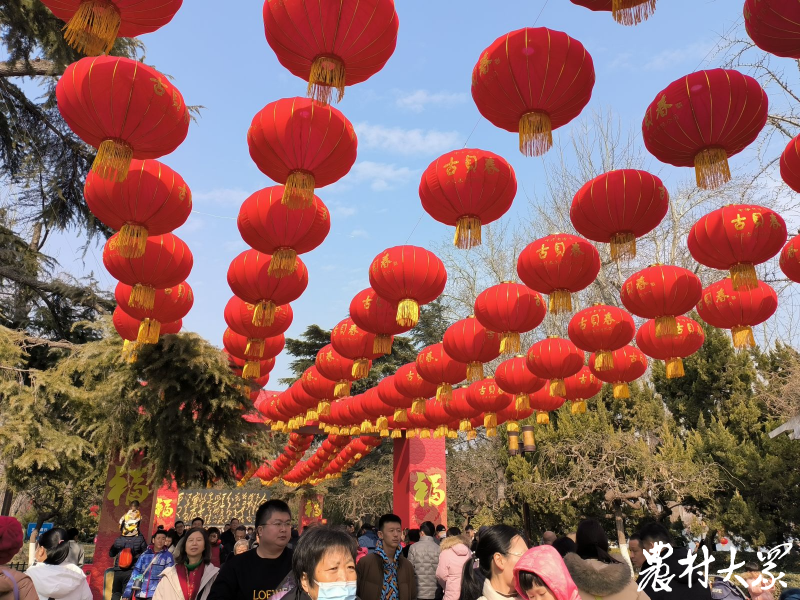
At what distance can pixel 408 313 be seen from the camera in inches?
252

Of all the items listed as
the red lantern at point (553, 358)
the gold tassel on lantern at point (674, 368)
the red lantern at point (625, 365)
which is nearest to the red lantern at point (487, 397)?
the red lantern at point (553, 358)

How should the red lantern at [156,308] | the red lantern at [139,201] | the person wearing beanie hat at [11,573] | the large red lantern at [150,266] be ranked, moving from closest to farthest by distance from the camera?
the person wearing beanie hat at [11,573]
the red lantern at [139,201]
the large red lantern at [150,266]
the red lantern at [156,308]

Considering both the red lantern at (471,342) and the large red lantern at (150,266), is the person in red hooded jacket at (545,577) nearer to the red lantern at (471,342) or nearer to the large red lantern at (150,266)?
the large red lantern at (150,266)

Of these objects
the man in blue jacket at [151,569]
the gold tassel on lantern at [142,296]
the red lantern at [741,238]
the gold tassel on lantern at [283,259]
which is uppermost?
the red lantern at [741,238]

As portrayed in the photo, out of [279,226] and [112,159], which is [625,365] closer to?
[279,226]

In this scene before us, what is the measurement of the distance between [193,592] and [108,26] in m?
3.44

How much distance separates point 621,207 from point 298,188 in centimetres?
280

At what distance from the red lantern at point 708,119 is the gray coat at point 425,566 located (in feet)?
12.9

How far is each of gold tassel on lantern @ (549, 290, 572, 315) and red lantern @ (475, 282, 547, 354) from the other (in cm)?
66

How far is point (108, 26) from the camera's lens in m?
3.69

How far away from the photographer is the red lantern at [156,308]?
702 cm

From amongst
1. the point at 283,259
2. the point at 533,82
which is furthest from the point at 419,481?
the point at 533,82

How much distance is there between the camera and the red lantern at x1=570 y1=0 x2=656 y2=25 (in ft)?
11.4

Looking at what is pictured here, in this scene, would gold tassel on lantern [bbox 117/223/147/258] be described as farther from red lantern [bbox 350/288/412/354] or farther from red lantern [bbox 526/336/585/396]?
red lantern [bbox 526/336/585/396]
